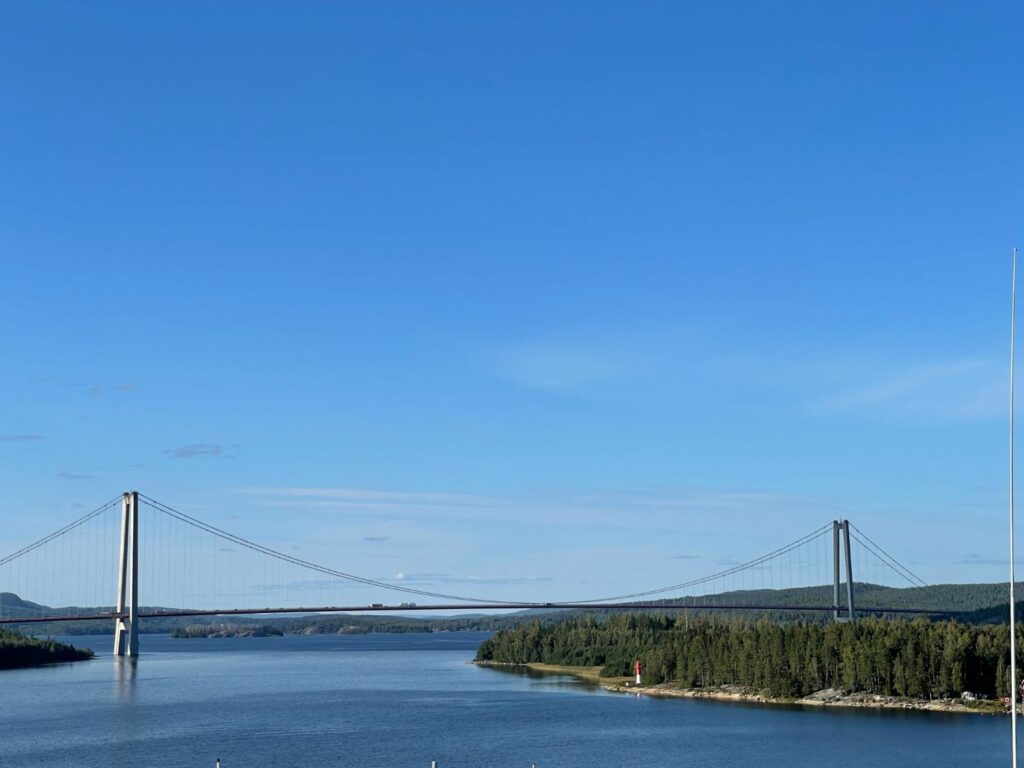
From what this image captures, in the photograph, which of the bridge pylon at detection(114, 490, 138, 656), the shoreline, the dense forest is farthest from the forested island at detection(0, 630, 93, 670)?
the dense forest

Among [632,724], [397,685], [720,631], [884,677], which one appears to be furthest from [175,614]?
[884,677]

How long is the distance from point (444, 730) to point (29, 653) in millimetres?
68687

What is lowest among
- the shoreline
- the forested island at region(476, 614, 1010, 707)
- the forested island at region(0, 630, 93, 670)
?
the forested island at region(0, 630, 93, 670)

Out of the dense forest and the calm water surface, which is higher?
the dense forest

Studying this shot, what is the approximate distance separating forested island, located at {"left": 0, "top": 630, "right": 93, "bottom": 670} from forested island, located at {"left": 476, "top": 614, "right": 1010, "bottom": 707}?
55121mm

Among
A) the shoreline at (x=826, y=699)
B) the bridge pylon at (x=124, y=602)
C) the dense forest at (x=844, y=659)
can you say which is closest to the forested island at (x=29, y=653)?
the bridge pylon at (x=124, y=602)

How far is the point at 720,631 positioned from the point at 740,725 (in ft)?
81.6

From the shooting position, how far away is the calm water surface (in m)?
41.8

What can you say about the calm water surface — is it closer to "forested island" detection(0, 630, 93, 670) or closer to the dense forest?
the dense forest

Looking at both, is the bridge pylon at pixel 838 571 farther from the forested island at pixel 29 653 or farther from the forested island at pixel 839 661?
the forested island at pixel 29 653

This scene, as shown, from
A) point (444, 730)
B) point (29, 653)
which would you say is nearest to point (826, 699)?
point (444, 730)

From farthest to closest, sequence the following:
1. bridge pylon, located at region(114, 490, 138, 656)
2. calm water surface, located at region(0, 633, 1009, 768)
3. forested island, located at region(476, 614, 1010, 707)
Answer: bridge pylon, located at region(114, 490, 138, 656)
forested island, located at region(476, 614, 1010, 707)
calm water surface, located at region(0, 633, 1009, 768)

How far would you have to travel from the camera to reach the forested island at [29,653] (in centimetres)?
10194

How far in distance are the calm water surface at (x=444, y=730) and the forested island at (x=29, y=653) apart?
2645cm
